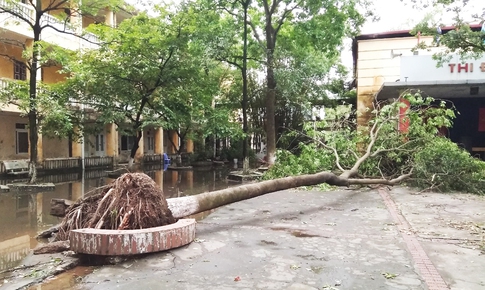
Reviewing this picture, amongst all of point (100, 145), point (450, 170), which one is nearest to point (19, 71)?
point (100, 145)

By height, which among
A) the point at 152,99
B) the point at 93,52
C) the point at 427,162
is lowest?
the point at 427,162

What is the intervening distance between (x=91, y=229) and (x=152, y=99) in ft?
44.7

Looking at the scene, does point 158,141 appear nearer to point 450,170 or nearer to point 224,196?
point 450,170

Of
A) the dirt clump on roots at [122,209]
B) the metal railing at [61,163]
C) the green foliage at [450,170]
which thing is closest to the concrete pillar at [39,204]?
the dirt clump on roots at [122,209]

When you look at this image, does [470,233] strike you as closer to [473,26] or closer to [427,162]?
[427,162]

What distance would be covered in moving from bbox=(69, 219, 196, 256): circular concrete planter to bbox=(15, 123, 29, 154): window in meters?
17.2

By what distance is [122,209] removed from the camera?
454cm

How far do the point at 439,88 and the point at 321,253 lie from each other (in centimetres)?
1216

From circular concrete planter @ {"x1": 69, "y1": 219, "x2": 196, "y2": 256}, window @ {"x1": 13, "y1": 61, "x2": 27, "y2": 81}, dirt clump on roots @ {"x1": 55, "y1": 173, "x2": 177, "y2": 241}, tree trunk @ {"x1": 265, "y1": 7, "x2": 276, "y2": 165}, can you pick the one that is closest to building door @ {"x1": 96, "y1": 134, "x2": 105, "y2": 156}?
window @ {"x1": 13, "y1": 61, "x2": 27, "y2": 81}

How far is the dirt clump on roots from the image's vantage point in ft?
14.7

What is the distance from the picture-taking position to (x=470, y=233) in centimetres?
558

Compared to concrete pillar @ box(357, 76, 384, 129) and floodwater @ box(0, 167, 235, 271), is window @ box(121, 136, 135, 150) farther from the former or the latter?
concrete pillar @ box(357, 76, 384, 129)

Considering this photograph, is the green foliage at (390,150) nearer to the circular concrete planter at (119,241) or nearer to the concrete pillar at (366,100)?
the concrete pillar at (366,100)

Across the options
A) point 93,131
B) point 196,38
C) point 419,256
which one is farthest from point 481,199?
point 93,131
